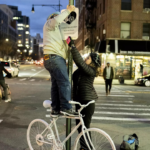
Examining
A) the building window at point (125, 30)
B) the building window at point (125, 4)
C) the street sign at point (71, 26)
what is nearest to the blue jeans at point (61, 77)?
the street sign at point (71, 26)

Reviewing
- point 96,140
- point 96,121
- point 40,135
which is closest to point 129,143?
point 96,140

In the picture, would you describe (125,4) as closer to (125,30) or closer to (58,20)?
(125,30)

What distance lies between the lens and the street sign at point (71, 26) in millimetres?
3900

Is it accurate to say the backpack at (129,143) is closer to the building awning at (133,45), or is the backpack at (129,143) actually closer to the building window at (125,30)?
the building awning at (133,45)

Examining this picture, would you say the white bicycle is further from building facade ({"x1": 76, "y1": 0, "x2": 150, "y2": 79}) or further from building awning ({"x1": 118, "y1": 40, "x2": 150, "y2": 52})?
building awning ({"x1": 118, "y1": 40, "x2": 150, "y2": 52})

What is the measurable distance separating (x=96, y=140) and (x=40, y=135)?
114 cm

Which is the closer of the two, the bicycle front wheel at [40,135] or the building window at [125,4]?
the bicycle front wheel at [40,135]

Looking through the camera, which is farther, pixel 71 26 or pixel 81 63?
pixel 71 26

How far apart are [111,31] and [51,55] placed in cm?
2724

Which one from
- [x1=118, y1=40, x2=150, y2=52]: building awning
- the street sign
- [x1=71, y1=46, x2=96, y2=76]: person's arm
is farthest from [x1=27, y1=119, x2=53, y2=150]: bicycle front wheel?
[x1=118, y1=40, x2=150, y2=52]: building awning

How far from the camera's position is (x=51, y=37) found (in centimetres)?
376

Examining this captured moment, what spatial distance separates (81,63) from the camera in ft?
12.3

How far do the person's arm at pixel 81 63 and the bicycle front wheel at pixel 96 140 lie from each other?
0.96 m

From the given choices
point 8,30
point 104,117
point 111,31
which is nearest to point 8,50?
point 8,30
